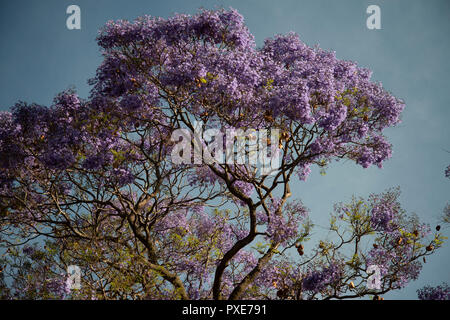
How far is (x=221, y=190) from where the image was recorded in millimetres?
12797

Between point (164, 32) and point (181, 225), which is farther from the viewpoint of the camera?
point (181, 225)

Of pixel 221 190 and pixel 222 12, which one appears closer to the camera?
pixel 222 12

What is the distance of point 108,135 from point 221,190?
12.5 feet

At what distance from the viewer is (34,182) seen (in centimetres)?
1171

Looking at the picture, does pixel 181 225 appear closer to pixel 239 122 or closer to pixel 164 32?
pixel 239 122

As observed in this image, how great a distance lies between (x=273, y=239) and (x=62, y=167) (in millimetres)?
4851
